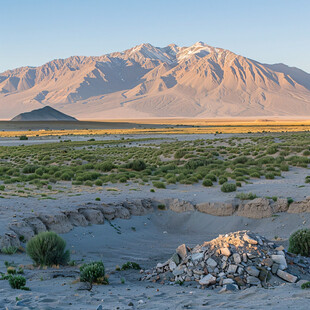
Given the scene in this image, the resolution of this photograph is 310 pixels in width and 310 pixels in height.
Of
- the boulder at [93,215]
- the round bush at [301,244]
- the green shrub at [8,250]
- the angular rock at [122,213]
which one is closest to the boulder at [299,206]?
the round bush at [301,244]

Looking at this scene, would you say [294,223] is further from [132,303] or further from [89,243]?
[132,303]

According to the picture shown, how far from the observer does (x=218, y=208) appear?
1722cm

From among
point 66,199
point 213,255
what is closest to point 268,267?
point 213,255

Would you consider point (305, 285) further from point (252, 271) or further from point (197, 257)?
point (197, 257)

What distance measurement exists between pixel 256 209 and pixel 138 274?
7736mm

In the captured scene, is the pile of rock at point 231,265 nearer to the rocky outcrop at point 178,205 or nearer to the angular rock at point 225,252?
the angular rock at point 225,252

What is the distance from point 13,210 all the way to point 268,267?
9.00m

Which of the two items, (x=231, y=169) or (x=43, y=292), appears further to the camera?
(x=231, y=169)

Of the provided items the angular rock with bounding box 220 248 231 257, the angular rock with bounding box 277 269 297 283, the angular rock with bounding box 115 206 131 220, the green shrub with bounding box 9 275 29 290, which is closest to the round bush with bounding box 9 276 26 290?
the green shrub with bounding box 9 275 29 290

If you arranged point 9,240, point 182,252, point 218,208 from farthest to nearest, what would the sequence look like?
point 218,208 → point 9,240 → point 182,252

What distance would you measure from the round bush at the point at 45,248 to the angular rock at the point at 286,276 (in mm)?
4994

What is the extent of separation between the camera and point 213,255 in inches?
379

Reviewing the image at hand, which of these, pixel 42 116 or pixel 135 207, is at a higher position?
pixel 42 116

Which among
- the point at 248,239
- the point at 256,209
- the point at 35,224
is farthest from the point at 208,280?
the point at 256,209
